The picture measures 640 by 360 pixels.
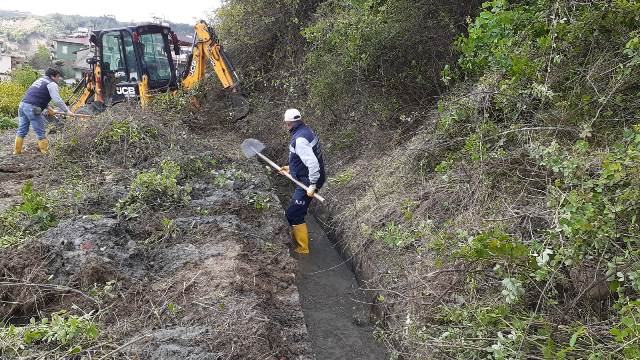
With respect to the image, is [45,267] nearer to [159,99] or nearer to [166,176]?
[166,176]

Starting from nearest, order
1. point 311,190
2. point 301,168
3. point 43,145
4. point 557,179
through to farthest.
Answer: point 557,179 < point 311,190 < point 301,168 < point 43,145

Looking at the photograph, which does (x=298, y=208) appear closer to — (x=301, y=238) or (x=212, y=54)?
(x=301, y=238)

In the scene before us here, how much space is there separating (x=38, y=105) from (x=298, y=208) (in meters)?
5.55

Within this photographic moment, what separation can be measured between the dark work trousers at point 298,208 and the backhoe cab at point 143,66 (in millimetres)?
4417

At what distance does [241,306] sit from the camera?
4.12 m

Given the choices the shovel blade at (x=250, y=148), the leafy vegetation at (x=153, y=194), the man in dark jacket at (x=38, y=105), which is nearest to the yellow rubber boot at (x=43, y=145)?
the man in dark jacket at (x=38, y=105)

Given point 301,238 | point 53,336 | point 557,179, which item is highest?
point 557,179

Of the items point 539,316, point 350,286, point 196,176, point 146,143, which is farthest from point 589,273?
point 146,143

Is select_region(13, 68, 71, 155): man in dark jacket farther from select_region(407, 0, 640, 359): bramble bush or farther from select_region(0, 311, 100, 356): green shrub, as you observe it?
select_region(407, 0, 640, 359): bramble bush

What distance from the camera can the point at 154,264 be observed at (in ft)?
16.0

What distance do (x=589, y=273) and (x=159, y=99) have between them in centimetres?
910

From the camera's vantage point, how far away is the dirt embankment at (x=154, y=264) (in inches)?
145

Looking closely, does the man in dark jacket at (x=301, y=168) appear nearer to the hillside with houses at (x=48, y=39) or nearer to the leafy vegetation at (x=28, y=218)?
the leafy vegetation at (x=28, y=218)

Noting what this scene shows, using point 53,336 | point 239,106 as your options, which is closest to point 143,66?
point 239,106
